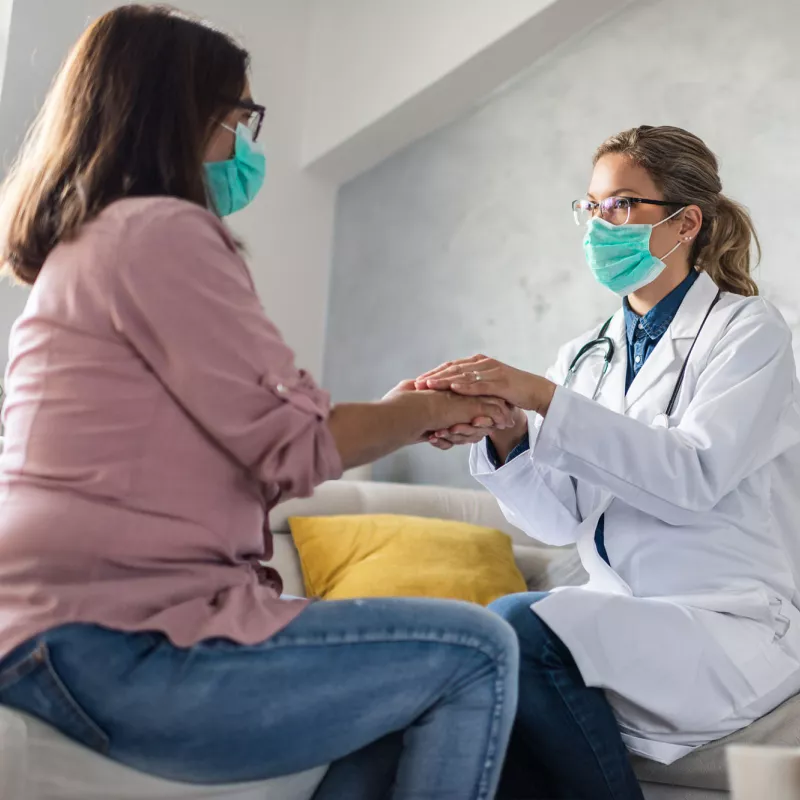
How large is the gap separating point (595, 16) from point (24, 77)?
166cm

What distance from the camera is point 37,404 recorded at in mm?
1022

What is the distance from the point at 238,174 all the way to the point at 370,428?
1.35 feet

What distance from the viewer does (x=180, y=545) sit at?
100 cm

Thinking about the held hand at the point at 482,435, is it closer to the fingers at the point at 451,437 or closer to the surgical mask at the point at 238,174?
the fingers at the point at 451,437

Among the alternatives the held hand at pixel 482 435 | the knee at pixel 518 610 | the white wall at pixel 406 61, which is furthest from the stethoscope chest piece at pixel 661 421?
the white wall at pixel 406 61

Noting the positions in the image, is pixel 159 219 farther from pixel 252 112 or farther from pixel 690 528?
pixel 690 528

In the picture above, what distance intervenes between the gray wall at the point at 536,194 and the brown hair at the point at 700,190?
666mm

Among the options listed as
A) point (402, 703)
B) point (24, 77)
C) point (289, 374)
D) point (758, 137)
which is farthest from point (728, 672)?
point (24, 77)

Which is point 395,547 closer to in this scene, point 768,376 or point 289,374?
point 768,376

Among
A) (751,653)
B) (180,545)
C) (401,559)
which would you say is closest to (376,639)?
(180,545)

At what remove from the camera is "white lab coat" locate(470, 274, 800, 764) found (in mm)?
1392

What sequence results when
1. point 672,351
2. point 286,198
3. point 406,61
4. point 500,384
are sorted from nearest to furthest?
point 500,384 < point 672,351 < point 406,61 < point 286,198

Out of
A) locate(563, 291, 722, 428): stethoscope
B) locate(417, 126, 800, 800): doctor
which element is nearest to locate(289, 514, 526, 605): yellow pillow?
locate(417, 126, 800, 800): doctor

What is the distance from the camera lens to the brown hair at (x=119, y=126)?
44.3 inches
